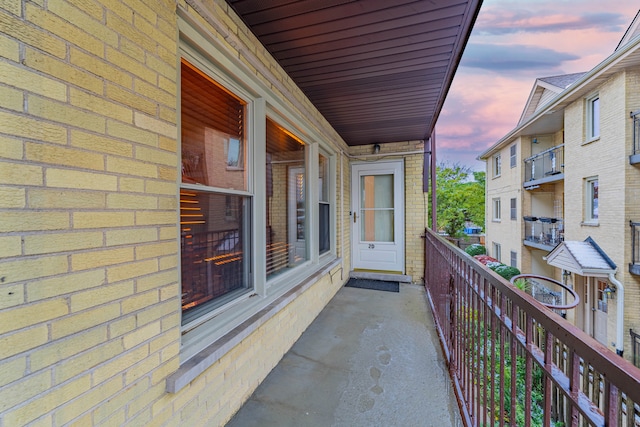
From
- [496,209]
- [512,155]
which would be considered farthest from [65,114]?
[496,209]

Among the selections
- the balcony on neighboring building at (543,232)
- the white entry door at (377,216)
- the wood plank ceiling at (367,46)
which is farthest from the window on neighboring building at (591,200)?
the wood plank ceiling at (367,46)

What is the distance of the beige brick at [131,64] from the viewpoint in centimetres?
102

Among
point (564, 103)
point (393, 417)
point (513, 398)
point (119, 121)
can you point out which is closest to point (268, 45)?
point (119, 121)

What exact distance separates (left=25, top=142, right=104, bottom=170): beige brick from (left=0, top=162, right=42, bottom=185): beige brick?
1.2 inches

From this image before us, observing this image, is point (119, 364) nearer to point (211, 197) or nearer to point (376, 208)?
point (211, 197)

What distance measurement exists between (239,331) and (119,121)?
4.48ft

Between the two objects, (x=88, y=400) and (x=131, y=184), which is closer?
(x=88, y=400)

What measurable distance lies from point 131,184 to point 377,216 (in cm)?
487

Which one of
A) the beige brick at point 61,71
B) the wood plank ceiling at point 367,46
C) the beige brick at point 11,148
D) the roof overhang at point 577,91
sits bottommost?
the beige brick at point 11,148

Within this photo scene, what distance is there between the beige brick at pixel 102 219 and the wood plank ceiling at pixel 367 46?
1.59 metres

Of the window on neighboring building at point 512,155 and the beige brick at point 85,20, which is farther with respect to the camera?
the window on neighboring building at point 512,155

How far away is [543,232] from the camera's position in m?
10.4

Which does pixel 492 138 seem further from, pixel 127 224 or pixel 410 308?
pixel 127 224

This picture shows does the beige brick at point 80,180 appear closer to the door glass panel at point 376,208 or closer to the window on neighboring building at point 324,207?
the window on neighboring building at point 324,207
